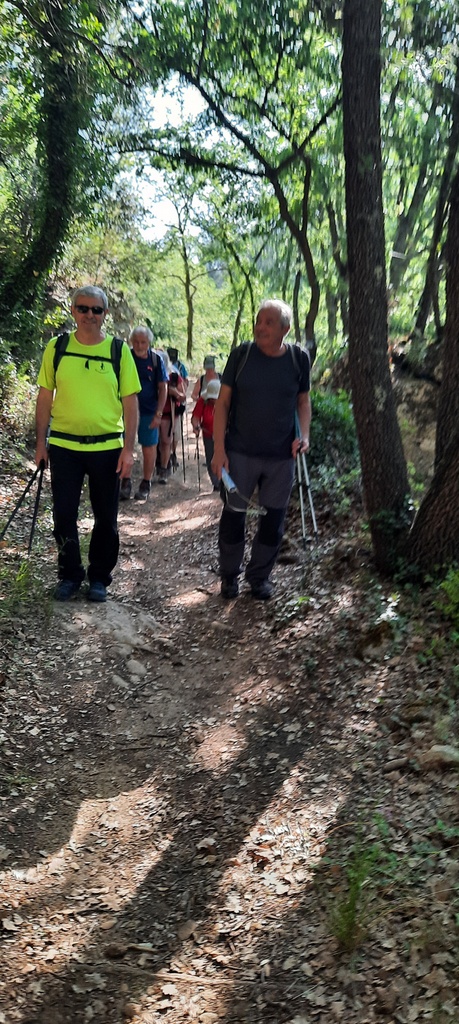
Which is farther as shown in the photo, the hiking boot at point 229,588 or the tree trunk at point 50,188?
the tree trunk at point 50,188

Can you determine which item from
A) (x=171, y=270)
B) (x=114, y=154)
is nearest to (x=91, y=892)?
(x=114, y=154)

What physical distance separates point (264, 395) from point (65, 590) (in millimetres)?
2144

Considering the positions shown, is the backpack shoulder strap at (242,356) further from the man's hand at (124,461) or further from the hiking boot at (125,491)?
the hiking boot at (125,491)

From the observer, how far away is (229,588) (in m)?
5.78

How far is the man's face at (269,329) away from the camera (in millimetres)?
4699

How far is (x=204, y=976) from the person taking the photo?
238 cm

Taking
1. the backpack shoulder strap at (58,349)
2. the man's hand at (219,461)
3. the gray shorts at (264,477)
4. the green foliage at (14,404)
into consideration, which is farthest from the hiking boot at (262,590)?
the green foliage at (14,404)

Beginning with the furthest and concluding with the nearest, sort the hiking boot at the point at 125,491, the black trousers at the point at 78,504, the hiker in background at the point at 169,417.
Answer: the hiker in background at the point at 169,417, the hiking boot at the point at 125,491, the black trousers at the point at 78,504

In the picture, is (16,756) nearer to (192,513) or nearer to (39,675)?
(39,675)

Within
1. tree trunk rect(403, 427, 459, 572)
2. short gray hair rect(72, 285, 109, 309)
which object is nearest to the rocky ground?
tree trunk rect(403, 427, 459, 572)

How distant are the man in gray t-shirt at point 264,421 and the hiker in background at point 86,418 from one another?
0.74 meters

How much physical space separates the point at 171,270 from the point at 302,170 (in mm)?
22024

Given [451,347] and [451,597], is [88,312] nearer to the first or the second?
[451,347]

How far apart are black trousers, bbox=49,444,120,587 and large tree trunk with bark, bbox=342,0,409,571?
2.00 metres
